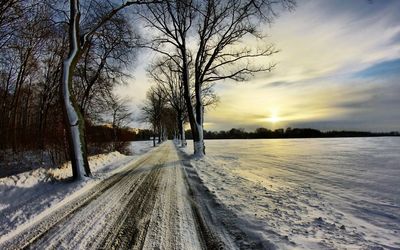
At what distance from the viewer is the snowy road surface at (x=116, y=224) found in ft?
14.8

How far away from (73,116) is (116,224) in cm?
644

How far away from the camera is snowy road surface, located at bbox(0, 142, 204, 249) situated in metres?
4.51

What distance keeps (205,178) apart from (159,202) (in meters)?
3.93

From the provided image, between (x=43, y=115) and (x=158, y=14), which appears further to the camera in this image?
(x=43, y=115)

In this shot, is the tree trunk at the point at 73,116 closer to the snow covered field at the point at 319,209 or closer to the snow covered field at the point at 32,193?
the snow covered field at the point at 32,193

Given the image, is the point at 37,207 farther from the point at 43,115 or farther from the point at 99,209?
the point at 43,115

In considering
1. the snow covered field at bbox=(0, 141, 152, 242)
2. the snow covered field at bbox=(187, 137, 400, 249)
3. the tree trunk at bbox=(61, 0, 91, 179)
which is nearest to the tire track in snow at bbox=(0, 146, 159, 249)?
the snow covered field at bbox=(0, 141, 152, 242)

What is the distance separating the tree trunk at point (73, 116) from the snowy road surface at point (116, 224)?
2658 millimetres

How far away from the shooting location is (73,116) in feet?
35.3

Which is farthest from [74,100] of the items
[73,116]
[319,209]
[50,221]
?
[319,209]

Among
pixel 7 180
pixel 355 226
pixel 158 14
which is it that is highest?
pixel 158 14

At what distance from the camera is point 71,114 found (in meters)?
10.7

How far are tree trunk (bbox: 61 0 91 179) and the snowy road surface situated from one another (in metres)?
2.66

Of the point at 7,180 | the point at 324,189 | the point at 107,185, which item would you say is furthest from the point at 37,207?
the point at 324,189
